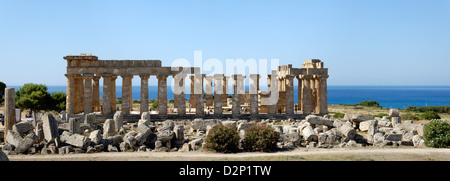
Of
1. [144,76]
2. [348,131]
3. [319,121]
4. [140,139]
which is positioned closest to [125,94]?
[144,76]

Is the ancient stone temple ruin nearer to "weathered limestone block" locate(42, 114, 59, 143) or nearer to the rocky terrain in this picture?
the rocky terrain

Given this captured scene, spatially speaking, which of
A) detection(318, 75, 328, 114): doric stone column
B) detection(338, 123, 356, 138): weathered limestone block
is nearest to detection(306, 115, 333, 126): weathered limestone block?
detection(338, 123, 356, 138): weathered limestone block

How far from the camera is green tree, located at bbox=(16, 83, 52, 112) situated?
136ft

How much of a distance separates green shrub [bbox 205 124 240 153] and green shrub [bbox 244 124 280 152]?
0.66 meters

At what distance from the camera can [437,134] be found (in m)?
20.3

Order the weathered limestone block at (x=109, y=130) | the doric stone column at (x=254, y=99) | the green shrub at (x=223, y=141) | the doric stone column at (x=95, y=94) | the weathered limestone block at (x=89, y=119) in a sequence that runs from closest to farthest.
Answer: the green shrub at (x=223, y=141), the weathered limestone block at (x=109, y=130), the weathered limestone block at (x=89, y=119), the doric stone column at (x=254, y=99), the doric stone column at (x=95, y=94)

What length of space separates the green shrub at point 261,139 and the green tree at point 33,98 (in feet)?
104

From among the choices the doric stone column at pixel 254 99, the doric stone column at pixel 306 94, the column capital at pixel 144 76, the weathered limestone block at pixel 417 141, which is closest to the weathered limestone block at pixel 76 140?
the column capital at pixel 144 76

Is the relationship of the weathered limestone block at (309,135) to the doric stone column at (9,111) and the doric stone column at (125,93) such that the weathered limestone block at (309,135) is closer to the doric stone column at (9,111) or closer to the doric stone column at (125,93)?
the doric stone column at (125,93)

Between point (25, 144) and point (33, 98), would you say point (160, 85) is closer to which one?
point (25, 144)

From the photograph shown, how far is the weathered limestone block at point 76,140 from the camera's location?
19656 millimetres

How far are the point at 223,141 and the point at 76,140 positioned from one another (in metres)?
8.24

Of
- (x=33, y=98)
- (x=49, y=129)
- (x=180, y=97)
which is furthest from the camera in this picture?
(x=33, y=98)
